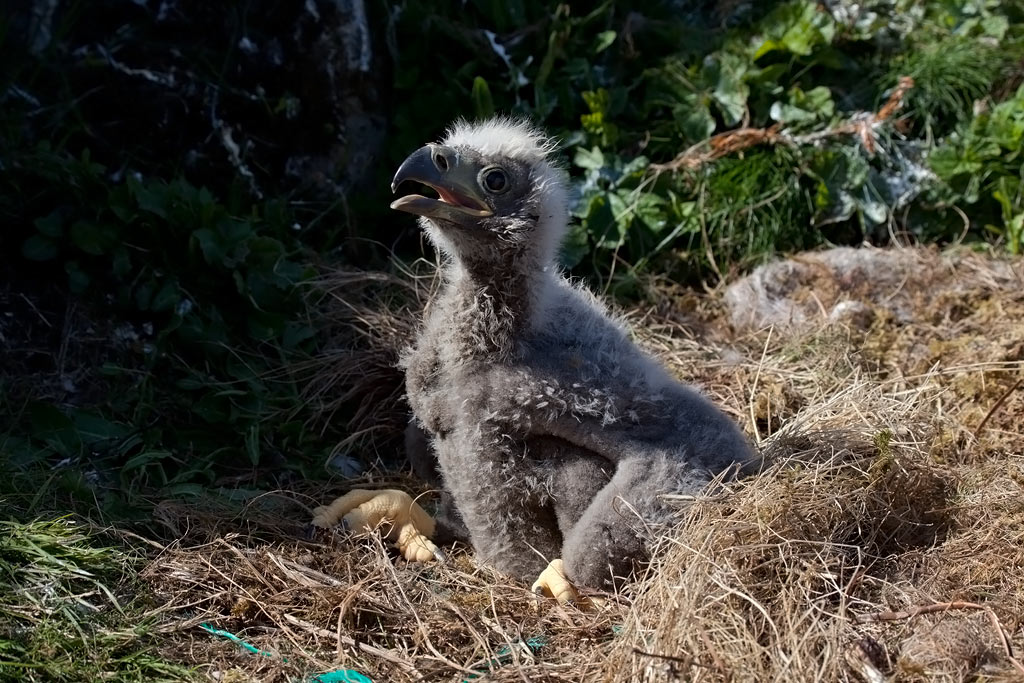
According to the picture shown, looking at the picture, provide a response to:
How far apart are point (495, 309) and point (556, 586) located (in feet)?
2.80

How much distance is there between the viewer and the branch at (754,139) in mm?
5301

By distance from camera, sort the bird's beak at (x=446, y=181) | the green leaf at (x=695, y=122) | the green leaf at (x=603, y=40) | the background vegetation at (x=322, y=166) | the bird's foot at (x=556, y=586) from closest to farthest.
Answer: the bird's beak at (x=446, y=181) → the bird's foot at (x=556, y=586) → the background vegetation at (x=322, y=166) → the green leaf at (x=695, y=122) → the green leaf at (x=603, y=40)

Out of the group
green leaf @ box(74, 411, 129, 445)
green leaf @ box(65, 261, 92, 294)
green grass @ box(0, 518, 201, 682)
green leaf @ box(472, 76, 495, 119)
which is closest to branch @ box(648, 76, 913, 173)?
green leaf @ box(472, 76, 495, 119)

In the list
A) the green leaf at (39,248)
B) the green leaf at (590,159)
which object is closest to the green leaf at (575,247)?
the green leaf at (590,159)

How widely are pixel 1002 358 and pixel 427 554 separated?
2.42m

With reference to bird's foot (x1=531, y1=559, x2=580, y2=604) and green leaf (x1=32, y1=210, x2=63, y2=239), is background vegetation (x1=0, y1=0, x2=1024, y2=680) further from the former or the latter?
bird's foot (x1=531, y1=559, x2=580, y2=604)

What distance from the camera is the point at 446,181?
3168 millimetres

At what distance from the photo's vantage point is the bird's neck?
3242mm

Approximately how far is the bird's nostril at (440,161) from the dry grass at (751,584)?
1.23 meters

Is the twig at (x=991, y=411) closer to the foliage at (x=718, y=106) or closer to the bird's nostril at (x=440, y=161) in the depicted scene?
the foliage at (x=718, y=106)

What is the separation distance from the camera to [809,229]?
17.7 feet

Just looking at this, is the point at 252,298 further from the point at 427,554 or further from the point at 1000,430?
the point at 1000,430

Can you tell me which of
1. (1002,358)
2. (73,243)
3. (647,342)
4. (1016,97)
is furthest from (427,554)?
(1016,97)

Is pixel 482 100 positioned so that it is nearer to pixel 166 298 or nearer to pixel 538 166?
pixel 166 298
